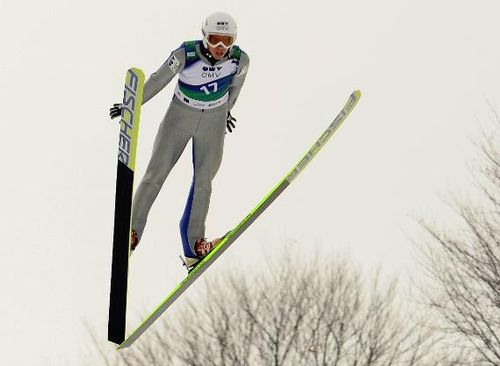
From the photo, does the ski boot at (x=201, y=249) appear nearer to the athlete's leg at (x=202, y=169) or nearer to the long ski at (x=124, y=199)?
the athlete's leg at (x=202, y=169)

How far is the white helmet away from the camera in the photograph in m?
9.46

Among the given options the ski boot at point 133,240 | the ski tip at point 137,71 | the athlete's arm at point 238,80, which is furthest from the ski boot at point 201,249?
the ski tip at point 137,71

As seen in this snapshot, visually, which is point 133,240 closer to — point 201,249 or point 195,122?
point 201,249

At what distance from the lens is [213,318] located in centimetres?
2159

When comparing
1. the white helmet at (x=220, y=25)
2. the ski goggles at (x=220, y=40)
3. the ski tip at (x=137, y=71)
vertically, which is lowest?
the ski tip at (x=137, y=71)

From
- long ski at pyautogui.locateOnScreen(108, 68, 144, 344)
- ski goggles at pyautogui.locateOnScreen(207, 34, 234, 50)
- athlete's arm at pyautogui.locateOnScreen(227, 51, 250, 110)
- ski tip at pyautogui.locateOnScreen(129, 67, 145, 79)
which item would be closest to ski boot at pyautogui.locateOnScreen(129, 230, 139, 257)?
long ski at pyautogui.locateOnScreen(108, 68, 144, 344)

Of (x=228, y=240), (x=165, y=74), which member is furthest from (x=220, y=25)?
(x=228, y=240)

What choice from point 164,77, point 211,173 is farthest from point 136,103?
point 211,173

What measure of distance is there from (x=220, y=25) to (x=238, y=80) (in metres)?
0.75

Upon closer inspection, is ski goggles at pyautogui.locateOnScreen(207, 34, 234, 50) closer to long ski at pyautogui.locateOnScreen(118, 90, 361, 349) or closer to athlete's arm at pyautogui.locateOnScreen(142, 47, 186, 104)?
athlete's arm at pyautogui.locateOnScreen(142, 47, 186, 104)

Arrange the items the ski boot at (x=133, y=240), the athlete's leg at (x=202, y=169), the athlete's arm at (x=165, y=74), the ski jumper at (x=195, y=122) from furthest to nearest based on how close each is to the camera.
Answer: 1. the athlete's leg at (x=202, y=169)
2. the ski boot at (x=133, y=240)
3. the ski jumper at (x=195, y=122)
4. the athlete's arm at (x=165, y=74)

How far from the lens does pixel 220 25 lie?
9453 millimetres

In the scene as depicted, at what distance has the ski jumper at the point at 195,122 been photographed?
32.1 feet

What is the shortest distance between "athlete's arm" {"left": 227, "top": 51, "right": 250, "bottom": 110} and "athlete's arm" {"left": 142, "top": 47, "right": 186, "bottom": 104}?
0.57m
